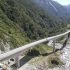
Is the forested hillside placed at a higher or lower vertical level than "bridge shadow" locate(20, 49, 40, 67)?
lower

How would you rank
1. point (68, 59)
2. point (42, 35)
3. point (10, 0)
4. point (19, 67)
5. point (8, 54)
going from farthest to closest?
point (10, 0) < point (42, 35) < point (68, 59) < point (19, 67) < point (8, 54)

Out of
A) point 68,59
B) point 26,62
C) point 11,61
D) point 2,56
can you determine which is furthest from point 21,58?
point 2,56

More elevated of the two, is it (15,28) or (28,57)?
(28,57)

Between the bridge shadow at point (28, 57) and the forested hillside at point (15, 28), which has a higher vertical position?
the bridge shadow at point (28, 57)

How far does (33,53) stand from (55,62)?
2916 millimetres

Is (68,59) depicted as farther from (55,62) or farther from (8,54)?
(8,54)

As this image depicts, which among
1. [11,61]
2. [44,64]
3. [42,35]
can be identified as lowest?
[42,35]

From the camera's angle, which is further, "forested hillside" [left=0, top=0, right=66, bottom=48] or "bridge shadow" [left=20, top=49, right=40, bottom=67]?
"forested hillside" [left=0, top=0, right=66, bottom=48]

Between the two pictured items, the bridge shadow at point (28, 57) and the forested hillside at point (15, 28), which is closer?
the bridge shadow at point (28, 57)

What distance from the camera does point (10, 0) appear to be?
151250 millimetres

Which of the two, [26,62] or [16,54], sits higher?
[16,54]

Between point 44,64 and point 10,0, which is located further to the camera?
point 10,0

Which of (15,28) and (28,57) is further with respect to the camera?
(15,28)

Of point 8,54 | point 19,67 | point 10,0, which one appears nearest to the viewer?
point 8,54
